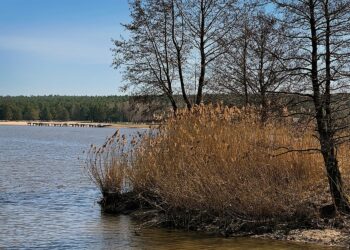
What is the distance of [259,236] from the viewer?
11.2 m

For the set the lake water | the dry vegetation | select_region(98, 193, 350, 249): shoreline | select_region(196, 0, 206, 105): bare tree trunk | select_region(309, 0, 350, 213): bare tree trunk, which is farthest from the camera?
select_region(196, 0, 206, 105): bare tree trunk

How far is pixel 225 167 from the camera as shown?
1241cm

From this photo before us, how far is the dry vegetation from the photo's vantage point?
11.5 m

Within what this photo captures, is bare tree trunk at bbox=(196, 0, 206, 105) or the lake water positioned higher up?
bare tree trunk at bbox=(196, 0, 206, 105)

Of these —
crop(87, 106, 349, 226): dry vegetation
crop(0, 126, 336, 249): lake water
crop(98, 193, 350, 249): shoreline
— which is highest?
crop(87, 106, 349, 226): dry vegetation

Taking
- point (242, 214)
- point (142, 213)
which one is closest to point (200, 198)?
point (242, 214)

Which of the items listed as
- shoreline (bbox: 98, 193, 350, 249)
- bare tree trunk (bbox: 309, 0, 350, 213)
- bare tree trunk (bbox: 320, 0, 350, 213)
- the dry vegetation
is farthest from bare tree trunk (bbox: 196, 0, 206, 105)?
bare tree trunk (bbox: 320, 0, 350, 213)

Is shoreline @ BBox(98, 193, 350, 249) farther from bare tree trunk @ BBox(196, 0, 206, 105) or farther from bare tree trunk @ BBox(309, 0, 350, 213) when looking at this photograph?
bare tree trunk @ BBox(196, 0, 206, 105)

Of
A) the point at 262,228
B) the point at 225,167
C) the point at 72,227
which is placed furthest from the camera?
the point at 72,227

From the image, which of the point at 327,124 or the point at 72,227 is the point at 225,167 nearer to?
the point at 327,124

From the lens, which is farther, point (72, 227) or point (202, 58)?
point (202, 58)

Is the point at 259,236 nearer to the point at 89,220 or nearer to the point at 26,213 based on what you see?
the point at 89,220

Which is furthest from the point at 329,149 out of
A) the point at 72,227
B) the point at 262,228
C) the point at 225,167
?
the point at 72,227

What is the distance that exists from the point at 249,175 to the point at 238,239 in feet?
5.19
